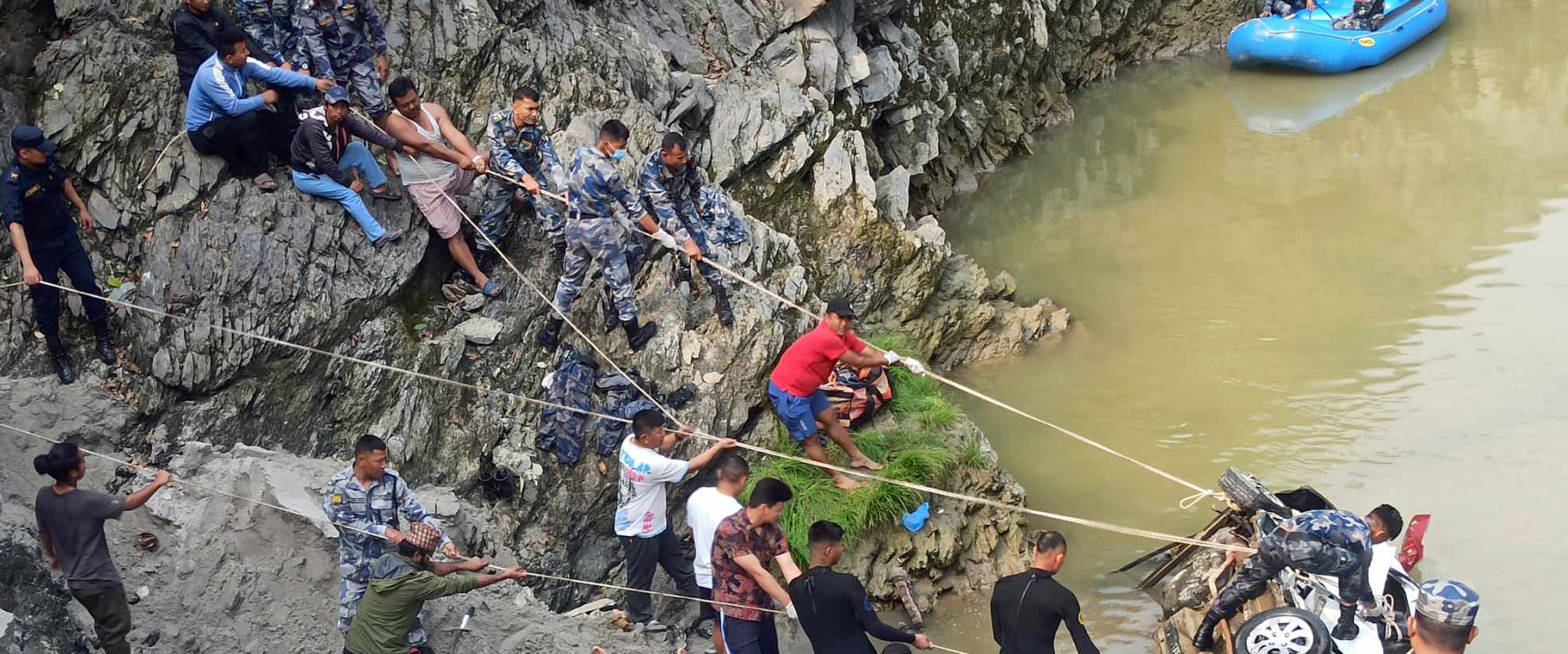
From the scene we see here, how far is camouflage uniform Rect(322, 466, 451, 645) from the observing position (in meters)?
7.15

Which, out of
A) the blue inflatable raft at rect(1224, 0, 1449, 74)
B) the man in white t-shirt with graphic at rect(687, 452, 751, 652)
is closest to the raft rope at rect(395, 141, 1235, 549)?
the man in white t-shirt with graphic at rect(687, 452, 751, 652)

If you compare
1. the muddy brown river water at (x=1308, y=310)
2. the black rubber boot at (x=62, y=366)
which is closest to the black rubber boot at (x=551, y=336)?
the black rubber boot at (x=62, y=366)

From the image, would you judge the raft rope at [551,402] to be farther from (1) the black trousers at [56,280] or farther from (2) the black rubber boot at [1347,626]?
(2) the black rubber boot at [1347,626]

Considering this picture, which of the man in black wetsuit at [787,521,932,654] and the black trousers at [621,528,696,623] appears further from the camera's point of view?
the black trousers at [621,528,696,623]

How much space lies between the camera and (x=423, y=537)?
678 cm

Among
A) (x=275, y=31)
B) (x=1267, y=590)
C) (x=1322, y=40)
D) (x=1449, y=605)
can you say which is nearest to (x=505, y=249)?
(x=275, y=31)

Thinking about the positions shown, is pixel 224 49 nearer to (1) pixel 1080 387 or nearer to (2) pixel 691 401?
(2) pixel 691 401

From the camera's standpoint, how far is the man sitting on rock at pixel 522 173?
9906 millimetres

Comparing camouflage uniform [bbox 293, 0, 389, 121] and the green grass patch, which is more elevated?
camouflage uniform [bbox 293, 0, 389, 121]

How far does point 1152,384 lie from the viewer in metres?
11.8

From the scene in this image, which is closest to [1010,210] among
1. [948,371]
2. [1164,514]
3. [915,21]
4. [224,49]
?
[915,21]

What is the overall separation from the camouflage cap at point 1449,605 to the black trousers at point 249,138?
7963 mm

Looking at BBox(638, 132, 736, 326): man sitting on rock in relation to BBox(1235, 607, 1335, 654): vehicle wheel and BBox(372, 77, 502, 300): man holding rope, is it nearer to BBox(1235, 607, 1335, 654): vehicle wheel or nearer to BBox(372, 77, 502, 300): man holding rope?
BBox(372, 77, 502, 300): man holding rope

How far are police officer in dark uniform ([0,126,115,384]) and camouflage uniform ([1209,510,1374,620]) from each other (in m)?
7.82
